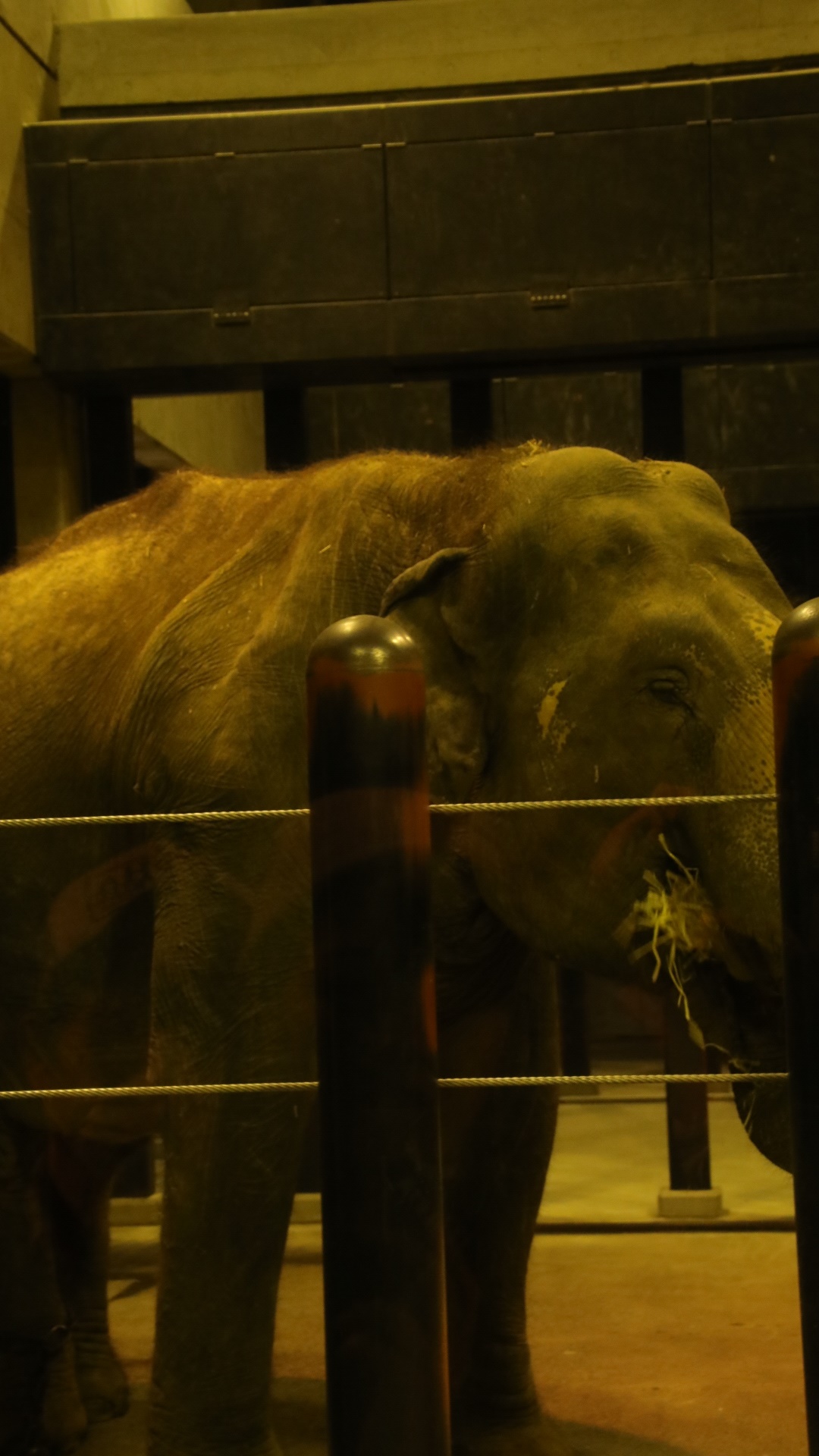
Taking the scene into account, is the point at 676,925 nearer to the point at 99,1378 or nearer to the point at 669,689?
the point at 669,689

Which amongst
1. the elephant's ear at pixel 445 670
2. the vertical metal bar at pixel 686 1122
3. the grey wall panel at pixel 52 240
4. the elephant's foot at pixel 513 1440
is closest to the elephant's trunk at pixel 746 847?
the elephant's ear at pixel 445 670

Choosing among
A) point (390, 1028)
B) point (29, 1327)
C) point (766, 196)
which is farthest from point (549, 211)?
point (390, 1028)

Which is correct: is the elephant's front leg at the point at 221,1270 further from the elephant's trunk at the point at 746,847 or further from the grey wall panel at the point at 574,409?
the grey wall panel at the point at 574,409

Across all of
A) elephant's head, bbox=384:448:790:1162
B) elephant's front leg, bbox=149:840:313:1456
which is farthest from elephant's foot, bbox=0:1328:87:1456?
elephant's head, bbox=384:448:790:1162

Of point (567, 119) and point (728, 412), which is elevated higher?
point (567, 119)

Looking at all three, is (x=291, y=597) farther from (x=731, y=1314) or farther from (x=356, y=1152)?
(x=731, y=1314)

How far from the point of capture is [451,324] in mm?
4105

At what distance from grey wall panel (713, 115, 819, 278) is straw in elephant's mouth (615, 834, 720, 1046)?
216 centimetres

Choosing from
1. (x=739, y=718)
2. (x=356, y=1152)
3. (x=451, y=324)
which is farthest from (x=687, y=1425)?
(x=451, y=324)

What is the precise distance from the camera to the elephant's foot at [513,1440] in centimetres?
285

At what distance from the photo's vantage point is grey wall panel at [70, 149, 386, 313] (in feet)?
13.5

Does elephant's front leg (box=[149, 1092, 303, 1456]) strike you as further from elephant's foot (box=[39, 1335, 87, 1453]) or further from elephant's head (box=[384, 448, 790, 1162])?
elephant's foot (box=[39, 1335, 87, 1453])

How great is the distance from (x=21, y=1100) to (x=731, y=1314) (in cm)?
146

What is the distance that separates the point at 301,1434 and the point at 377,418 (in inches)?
98.6
